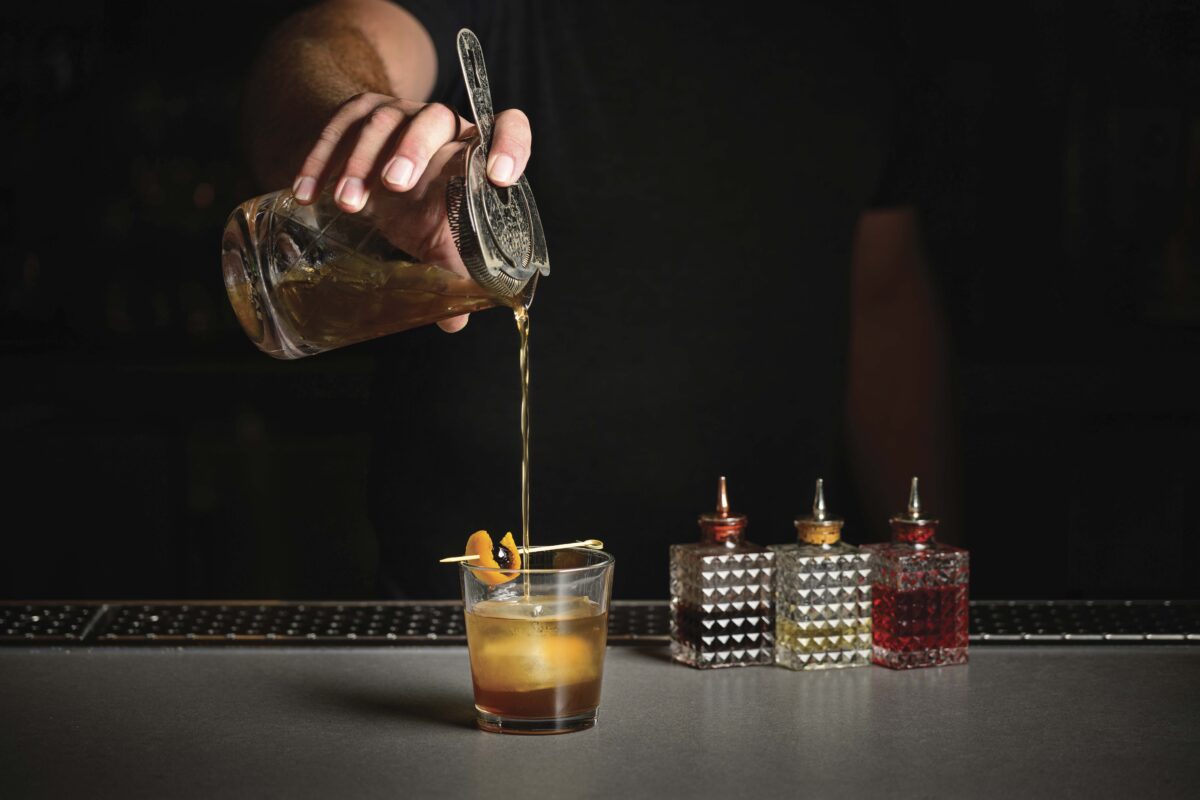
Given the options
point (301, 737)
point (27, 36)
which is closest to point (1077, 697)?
point (301, 737)

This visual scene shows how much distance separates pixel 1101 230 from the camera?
191 cm

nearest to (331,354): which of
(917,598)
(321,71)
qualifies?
(321,71)

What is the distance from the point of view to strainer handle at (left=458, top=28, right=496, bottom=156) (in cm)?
106

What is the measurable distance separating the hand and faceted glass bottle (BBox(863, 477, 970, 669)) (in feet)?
1.82

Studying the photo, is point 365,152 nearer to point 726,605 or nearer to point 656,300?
point 726,605

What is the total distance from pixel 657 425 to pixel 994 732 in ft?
2.88

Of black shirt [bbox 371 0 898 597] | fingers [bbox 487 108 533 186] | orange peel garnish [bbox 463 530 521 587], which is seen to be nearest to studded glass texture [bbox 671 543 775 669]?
orange peel garnish [bbox 463 530 521 587]

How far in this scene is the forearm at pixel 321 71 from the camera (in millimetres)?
1506

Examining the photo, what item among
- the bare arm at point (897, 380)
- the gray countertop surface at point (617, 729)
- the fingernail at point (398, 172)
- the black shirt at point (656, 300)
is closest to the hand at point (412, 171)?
the fingernail at point (398, 172)

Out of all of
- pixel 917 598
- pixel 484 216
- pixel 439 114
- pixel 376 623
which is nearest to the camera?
pixel 484 216

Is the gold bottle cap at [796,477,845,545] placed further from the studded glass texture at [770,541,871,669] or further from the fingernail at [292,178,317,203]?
the fingernail at [292,178,317,203]

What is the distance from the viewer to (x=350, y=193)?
1.11m

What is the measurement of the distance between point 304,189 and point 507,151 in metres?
0.19

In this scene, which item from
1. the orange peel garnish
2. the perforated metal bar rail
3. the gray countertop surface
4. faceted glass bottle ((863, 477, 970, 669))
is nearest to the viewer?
the gray countertop surface
